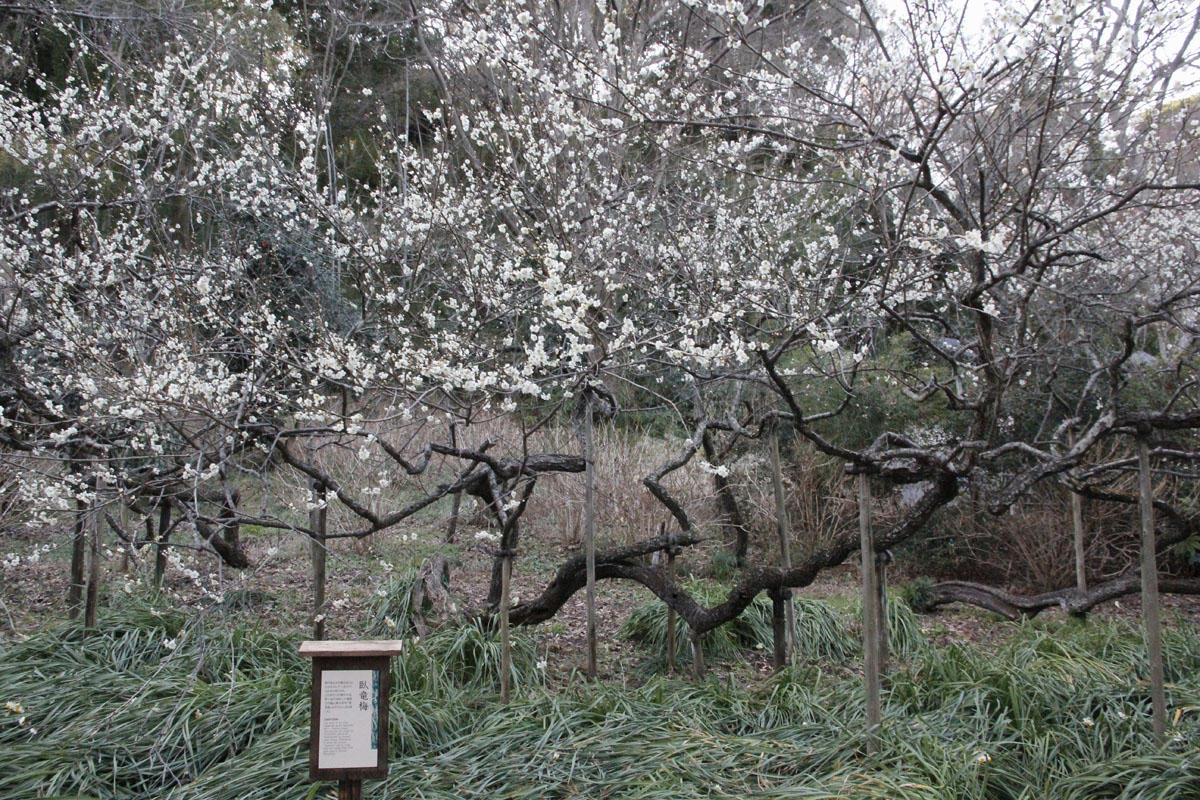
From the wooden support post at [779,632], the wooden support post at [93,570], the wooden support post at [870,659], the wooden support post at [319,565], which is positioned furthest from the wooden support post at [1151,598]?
the wooden support post at [93,570]

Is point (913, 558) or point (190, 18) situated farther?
point (190, 18)

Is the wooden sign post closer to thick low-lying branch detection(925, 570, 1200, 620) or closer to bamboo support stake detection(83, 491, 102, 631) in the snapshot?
bamboo support stake detection(83, 491, 102, 631)

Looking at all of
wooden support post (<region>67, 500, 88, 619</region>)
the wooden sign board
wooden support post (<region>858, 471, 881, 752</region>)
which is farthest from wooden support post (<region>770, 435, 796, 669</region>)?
wooden support post (<region>67, 500, 88, 619</region>)

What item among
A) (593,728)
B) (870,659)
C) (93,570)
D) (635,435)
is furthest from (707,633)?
(635,435)

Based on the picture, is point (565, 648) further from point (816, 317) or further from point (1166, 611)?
point (1166, 611)

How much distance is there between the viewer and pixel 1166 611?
5.64 meters

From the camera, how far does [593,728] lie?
3.34m

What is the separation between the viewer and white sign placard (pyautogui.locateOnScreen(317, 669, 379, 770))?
106 inches

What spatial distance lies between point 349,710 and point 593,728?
104 cm

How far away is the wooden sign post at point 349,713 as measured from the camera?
106 inches

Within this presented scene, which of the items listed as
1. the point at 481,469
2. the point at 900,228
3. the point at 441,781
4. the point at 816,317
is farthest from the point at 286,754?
the point at 900,228

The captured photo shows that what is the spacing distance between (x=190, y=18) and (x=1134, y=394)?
8.59m

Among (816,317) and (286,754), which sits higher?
(816,317)

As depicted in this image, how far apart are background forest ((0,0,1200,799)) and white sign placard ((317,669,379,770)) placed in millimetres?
326
